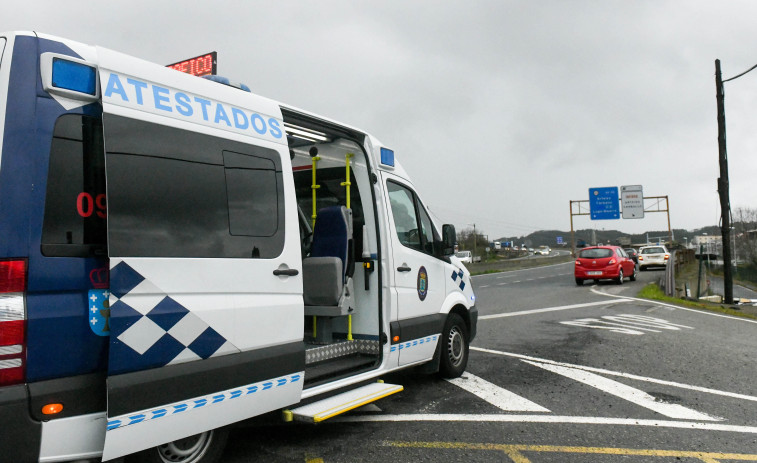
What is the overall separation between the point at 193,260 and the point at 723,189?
1828 cm

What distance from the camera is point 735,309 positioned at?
15.2 metres

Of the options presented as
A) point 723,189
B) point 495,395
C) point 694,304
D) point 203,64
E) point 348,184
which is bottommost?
point 694,304

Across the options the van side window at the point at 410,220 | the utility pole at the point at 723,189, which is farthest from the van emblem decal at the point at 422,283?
the utility pole at the point at 723,189

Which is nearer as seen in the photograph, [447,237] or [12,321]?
[12,321]

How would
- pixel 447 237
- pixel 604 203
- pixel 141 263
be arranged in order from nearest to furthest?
1. pixel 141 263
2. pixel 447 237
3. pixel 604 203

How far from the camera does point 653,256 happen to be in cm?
3131

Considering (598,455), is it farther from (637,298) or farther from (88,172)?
(637,298)

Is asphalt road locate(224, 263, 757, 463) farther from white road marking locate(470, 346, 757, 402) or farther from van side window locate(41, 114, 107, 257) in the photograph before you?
van side window locate(41, 114, 107, 257)

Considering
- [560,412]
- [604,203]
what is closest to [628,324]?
[560,412]

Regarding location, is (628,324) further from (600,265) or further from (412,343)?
(600,265)

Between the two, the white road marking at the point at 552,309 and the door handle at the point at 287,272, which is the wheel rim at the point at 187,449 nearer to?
the door handle at the point at 287,272

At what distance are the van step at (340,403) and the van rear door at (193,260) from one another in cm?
14

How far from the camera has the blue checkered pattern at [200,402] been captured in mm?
2842

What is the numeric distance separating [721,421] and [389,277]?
309 centimetres
